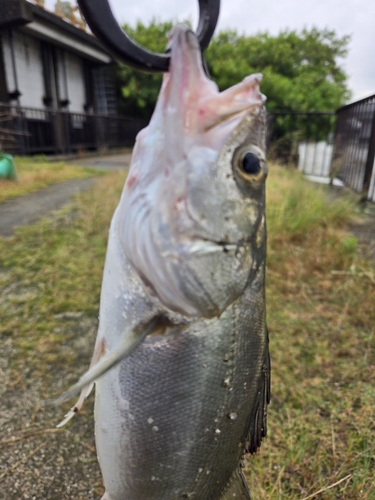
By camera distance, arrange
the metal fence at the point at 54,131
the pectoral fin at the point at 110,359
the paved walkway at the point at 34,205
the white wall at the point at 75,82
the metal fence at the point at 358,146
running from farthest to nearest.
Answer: the white wall at the point at 75,82
the metal fence at the point at 54,131
the metal fence at the point at 358,146
the paved walkway at the point at 34,205
the pectoral fin at the point at 110,359

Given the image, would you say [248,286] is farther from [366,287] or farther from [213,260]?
[366,287]

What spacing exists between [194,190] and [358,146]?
640cm

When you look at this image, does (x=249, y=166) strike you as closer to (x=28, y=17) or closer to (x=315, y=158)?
(x=28, y=17)

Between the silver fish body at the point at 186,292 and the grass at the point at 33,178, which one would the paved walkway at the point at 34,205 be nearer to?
the grass at the point at 33,178

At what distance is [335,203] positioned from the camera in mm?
5227

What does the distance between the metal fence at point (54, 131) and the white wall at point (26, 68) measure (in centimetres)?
55

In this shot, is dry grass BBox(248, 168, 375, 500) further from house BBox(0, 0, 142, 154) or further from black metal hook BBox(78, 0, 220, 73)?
house BBox(0, 0, 142, 154)

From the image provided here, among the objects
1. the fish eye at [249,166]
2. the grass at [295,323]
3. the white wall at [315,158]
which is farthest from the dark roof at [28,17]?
the white wall at [315,158]

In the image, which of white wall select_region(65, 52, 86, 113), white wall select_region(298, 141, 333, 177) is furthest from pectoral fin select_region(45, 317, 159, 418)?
white wall select_region(65, 52, 86, 113)

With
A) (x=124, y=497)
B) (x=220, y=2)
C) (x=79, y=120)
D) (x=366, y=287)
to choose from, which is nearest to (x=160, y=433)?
(x=124, y=497)

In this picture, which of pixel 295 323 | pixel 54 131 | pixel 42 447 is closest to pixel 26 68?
pixel 54 131

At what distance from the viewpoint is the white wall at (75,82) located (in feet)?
44.8

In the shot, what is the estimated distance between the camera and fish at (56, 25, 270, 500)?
97 centimetres

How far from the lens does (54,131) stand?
12.4 meters
